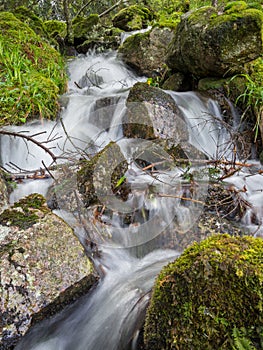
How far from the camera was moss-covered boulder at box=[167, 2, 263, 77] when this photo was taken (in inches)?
186

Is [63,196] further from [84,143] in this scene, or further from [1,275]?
[84,143]

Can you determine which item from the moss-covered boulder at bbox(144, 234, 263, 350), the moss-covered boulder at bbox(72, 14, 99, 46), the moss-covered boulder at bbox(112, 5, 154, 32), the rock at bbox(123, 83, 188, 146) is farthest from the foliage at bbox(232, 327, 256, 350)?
the moss-covered boulder at bbox(112, 5, 154, 32)

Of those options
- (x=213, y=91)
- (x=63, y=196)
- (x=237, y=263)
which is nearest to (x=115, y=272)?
(x=63, y=196)

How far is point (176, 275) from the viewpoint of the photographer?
1439 millimetres

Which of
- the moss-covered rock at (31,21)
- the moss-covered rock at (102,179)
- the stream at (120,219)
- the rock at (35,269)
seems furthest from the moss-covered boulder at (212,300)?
the moss-covered rock at (31,21)

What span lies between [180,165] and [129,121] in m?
1.08

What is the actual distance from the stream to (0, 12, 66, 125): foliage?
25 centimetres

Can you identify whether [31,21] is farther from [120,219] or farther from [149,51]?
[120,219]

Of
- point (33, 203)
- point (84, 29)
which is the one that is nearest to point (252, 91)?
point (33, 203)

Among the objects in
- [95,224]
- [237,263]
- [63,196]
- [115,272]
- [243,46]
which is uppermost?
[243,46]

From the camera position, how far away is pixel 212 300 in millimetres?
1322

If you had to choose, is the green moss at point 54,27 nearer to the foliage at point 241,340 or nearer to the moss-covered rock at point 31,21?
the moss-covered rock at point 31,21

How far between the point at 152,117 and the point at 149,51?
408cm

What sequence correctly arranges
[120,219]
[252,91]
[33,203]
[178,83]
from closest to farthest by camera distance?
[33,203] < [120,219] < [252,91] < [178,83]
